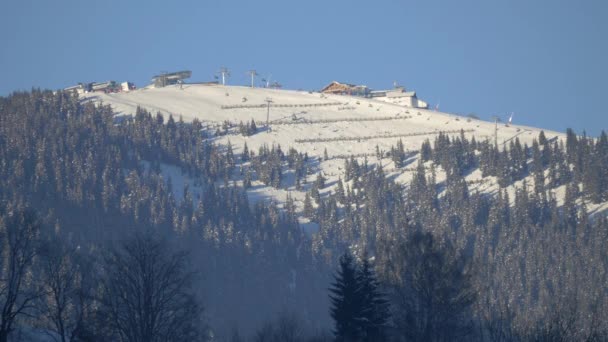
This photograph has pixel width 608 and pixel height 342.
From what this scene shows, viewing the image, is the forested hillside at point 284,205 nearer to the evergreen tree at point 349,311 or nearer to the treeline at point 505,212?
the treeline at point 505,212

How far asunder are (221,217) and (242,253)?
393 inches

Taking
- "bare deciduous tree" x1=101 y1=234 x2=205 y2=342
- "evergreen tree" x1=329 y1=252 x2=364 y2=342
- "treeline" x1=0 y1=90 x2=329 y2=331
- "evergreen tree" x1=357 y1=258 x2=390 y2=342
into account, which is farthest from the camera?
"treeline" x1=0 y1=90 x2=329 y2=331

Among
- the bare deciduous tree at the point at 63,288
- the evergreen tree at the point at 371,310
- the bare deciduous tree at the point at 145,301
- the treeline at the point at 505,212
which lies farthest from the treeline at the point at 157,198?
the evergreen tree at the point at 371,310

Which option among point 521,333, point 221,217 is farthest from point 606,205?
point 521,333

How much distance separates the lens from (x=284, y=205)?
161125 mm

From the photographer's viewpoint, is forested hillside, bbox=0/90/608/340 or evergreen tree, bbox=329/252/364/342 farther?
forested hillside, bbox=0/90/608/340

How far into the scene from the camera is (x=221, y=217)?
15400 cm

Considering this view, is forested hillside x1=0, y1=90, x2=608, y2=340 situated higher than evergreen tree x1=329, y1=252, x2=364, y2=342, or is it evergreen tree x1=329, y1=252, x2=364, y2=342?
forested hillside x1=0, y1=90, x2=608, y2=340

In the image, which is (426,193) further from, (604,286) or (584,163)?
(604,286)

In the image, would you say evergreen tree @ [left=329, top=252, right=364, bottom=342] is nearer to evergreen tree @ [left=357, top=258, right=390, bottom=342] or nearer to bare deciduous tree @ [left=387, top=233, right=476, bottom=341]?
evergreen tree @ [left=357, top=258, right=390, bottom=342]

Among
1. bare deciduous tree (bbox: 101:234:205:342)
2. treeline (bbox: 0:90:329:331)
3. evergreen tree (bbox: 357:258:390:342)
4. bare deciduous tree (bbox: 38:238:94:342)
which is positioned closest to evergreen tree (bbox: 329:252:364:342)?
evergreen tree (bbox: 357:258:390:342)

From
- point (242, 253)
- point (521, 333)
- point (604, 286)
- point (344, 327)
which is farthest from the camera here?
point (242, 253)

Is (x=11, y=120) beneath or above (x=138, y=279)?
above

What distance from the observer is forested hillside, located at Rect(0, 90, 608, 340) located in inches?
5172
